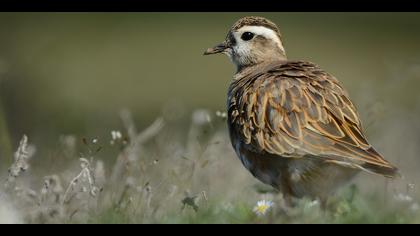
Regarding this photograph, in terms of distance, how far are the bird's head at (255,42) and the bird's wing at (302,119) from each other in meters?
1.40

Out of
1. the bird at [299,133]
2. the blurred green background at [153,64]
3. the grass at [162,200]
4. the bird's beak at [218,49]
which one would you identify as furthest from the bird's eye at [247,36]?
the blurred green background at [153,64]

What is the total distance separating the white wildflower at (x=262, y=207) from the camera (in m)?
8.01

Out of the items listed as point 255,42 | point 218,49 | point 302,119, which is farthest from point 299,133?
point 218,49

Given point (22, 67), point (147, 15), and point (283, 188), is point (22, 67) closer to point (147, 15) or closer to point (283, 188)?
point (283, 188)

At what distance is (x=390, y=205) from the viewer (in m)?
8.59

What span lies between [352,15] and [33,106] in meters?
14.9

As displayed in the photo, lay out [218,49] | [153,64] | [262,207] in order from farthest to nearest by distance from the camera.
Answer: [153,64] → [218,49] → [262,207]

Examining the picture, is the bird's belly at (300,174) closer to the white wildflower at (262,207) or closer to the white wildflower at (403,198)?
the white wildflower at (403,198)

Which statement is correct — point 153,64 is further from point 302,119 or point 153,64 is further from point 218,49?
point 302,119

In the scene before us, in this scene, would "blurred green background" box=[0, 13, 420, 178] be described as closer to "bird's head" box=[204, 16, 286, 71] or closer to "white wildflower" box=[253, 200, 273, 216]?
"bird's head" box=[204, 16, 286, 71]

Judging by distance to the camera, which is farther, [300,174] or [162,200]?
[162,200]

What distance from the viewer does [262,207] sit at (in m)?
8.13

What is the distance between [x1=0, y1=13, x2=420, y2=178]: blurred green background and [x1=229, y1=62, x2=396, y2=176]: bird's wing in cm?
294

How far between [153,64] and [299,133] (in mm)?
18321
